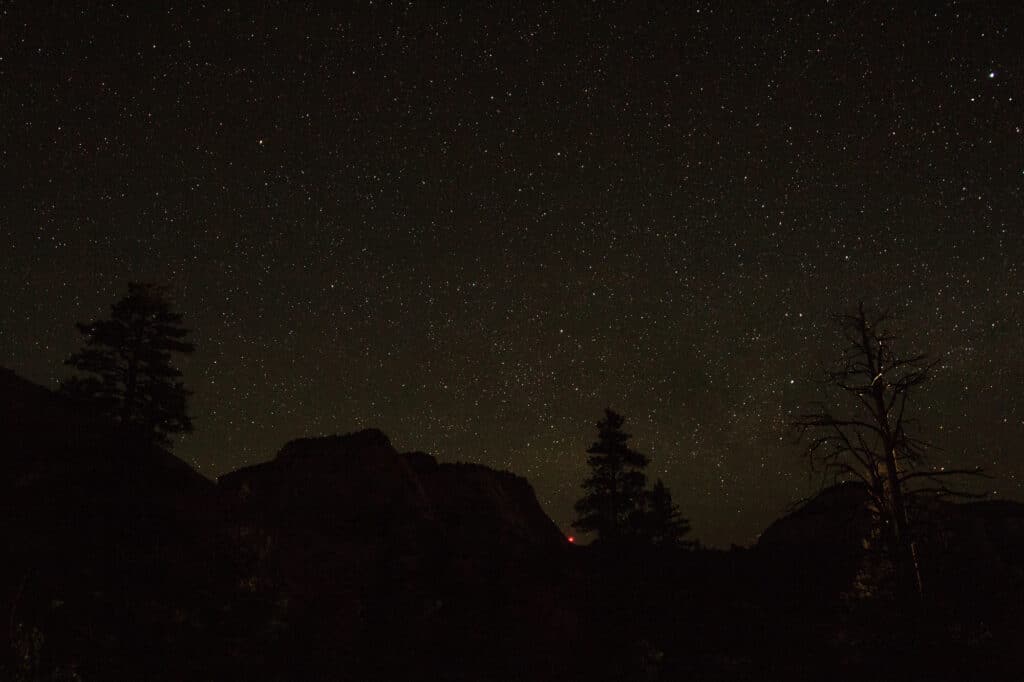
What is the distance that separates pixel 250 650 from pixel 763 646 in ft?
48.9

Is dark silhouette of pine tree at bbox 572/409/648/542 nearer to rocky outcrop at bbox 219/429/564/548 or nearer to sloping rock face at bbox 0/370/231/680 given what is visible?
rocky outcrop at bbox 219/429/564/548

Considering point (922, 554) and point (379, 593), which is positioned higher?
point (922, 554)

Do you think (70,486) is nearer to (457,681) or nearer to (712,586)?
(457,681)

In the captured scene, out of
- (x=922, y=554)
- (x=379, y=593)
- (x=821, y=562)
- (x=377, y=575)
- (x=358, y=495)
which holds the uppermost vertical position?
(x=358, y=495)

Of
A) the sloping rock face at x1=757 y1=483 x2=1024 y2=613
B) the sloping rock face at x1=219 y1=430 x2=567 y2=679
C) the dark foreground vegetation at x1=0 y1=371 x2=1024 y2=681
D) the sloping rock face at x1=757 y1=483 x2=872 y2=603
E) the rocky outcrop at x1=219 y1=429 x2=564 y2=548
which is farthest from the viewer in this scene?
the rocky outcrop at x1=219 y1=429 x2=564 y2=548

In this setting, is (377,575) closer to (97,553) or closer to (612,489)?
(97,553)

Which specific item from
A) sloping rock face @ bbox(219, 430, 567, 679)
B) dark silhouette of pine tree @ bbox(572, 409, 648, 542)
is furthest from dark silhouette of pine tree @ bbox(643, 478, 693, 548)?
sloping rock face @ bbox(219, 430, 567, 679)

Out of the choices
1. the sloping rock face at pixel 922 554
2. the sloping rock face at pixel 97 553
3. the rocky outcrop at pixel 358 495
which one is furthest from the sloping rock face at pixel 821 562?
the sloping rock face at pixel 97 553

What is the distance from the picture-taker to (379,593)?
21.0 metres

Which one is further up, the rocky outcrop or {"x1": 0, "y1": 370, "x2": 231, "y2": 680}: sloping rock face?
the rocky outcrop

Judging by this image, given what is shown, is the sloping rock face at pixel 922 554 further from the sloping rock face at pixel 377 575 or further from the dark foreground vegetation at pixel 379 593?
the sloping rock face at pixel 377 575

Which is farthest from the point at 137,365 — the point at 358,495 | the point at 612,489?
the point at 612,489

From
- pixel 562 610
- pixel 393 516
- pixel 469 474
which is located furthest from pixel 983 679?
pixel 469 474

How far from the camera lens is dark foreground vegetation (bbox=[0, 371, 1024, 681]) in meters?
12.9
